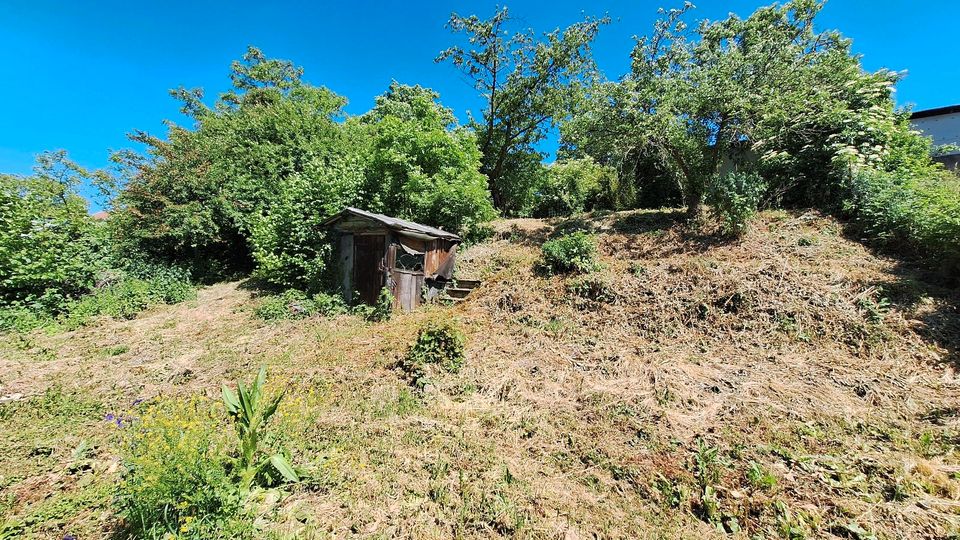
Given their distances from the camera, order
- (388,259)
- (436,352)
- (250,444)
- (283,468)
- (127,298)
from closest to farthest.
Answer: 1. (250,444)
2. (283,468)
3. (436,352)
4. (388,259)
5. (127,298)

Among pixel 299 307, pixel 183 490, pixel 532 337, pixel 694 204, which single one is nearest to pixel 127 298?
pixel 299 307

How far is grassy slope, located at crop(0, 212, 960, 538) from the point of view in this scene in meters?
2.85

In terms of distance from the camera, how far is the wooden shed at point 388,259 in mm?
8250

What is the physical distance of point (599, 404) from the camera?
4391 millimetres

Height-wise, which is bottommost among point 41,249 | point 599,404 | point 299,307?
point 599,404

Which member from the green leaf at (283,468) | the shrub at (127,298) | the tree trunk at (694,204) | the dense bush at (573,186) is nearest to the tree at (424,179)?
the dense bush at (573,186)

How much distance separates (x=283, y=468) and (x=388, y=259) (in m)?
5.57

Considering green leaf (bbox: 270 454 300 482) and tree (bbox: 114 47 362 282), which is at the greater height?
tree (bbox: 114 47 362 282)

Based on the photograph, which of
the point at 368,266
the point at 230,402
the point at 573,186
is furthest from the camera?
the point at 573,186

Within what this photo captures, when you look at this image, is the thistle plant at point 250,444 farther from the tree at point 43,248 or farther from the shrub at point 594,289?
the tree at point 43,248

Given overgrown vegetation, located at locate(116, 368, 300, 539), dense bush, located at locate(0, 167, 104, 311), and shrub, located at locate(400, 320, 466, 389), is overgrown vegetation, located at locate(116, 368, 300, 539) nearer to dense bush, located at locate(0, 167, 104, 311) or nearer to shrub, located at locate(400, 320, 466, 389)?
shrub, located at locate(400, 320, 466, 389)

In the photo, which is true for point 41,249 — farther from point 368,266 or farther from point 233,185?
point 368,266

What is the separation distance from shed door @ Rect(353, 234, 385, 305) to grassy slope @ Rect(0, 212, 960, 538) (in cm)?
111

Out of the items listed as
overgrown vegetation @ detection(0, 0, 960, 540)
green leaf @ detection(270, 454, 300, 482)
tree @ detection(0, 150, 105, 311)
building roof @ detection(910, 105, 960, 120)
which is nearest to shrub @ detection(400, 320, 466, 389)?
overgrown vegetation @ detection(0, 0, 960, 540)
